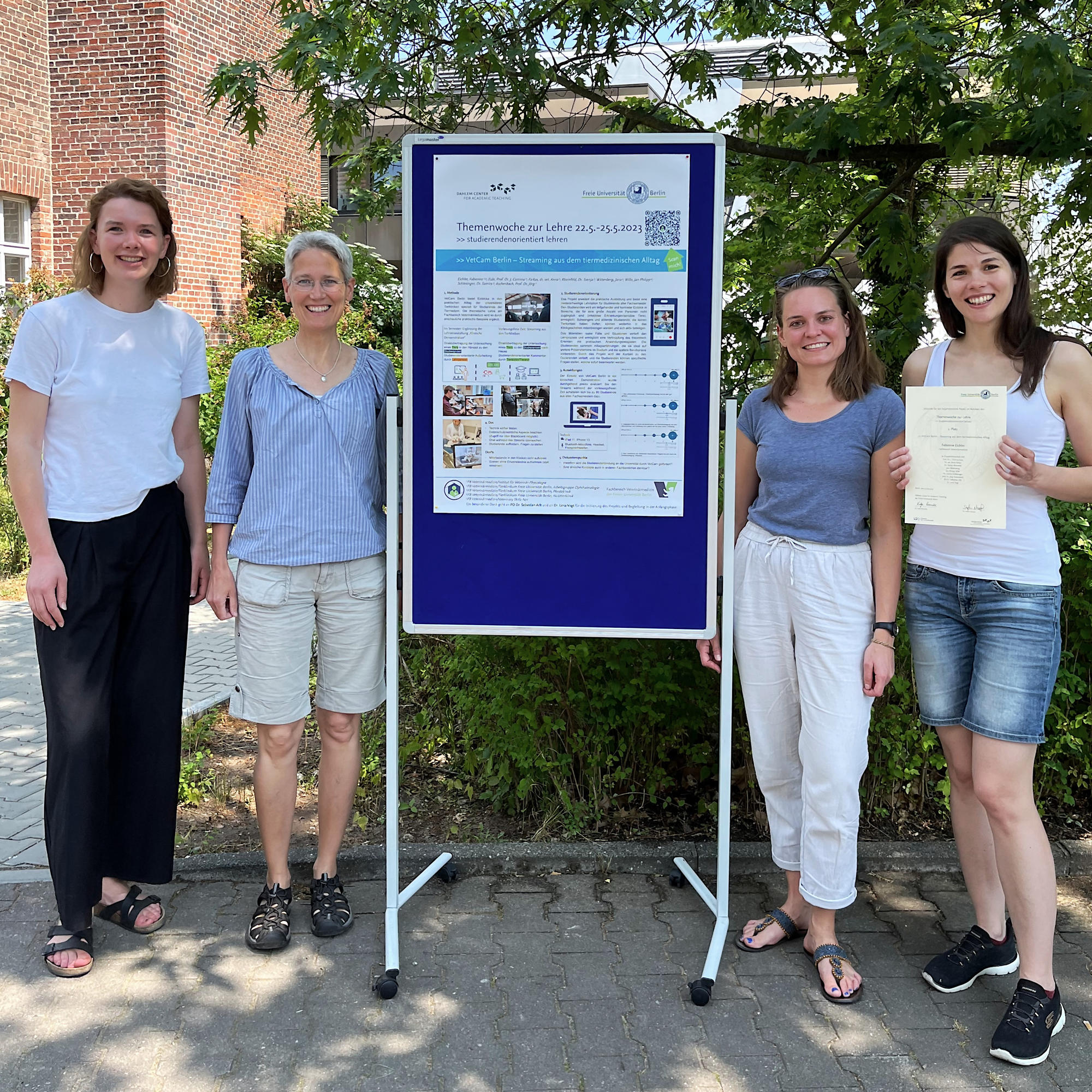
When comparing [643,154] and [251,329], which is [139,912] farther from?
[251,329]

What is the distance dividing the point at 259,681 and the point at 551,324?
143cm

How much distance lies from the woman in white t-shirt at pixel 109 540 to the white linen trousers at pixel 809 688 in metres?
1.82

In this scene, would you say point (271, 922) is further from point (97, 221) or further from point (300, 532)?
point (97, 221)

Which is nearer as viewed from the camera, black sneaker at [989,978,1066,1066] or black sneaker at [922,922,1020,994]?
black sneaker at [989,978,1066,1066]

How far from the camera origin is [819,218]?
5277 millimetres

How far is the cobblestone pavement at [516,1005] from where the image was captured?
276 cm

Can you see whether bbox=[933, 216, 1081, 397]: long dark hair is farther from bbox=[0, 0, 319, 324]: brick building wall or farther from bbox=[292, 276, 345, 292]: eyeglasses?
bbox=[0, 0, 319, 324]: brick building wall

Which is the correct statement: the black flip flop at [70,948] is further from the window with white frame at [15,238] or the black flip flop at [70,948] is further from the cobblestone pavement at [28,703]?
the window with white frame at [15,238]

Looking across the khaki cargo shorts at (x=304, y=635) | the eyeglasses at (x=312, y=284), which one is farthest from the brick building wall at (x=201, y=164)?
the khaki cargo shorts at (x=304, y=635)

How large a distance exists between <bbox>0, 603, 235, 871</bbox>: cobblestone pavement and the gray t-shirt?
9.97 feet

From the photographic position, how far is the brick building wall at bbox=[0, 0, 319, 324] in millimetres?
12680

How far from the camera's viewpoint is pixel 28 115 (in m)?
12.8

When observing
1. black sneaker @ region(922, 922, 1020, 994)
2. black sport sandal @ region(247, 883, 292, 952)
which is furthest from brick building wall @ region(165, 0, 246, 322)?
black sneaker @ region(922, 922, 1020, 994)

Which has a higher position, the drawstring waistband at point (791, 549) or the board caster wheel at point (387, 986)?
the drawstring waistband at point (791, 549)
